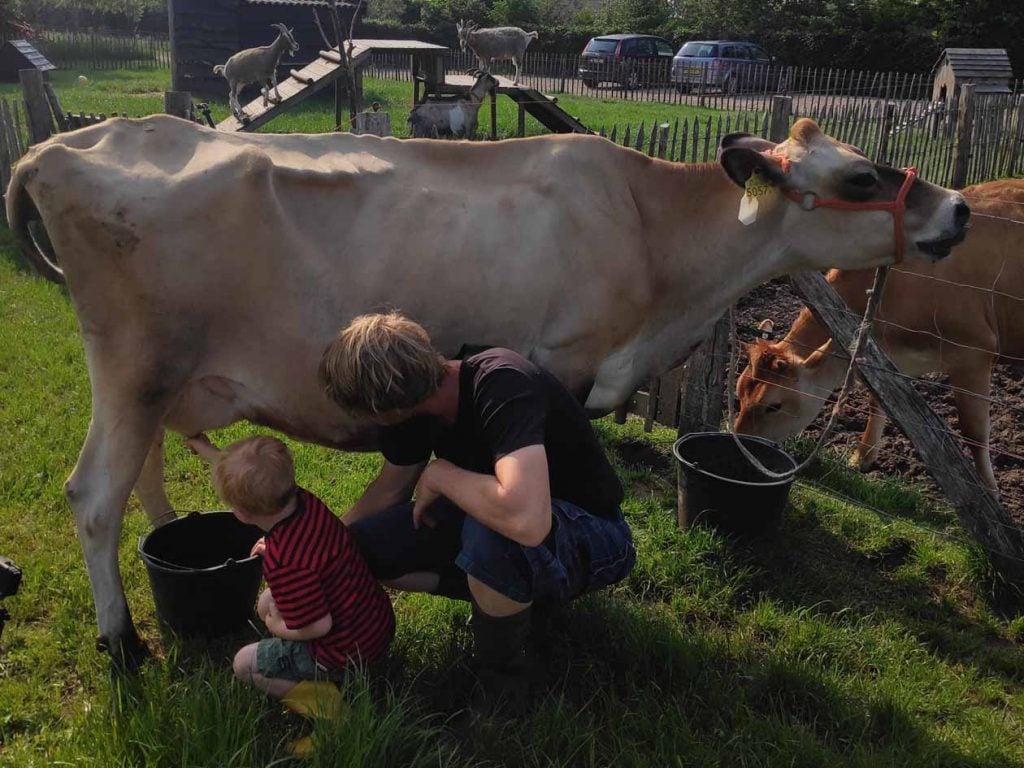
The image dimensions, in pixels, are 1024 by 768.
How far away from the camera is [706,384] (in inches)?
212

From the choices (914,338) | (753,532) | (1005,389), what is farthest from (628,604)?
(1005,389)

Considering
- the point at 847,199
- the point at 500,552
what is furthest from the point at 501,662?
the point at 847,199

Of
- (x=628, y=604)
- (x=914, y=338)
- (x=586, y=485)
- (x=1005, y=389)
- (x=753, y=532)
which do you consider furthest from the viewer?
(x=1005, y=389)

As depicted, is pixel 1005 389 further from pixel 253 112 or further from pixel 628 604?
pixel 253 112

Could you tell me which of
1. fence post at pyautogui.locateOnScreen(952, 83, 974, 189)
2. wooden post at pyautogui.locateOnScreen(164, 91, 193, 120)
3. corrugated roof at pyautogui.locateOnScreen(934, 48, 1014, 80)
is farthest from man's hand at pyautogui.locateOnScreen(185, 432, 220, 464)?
corrugated roof at pyautogui.locateOnScreen(934, 48, 1014, 80)

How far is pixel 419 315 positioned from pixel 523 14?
148 feet

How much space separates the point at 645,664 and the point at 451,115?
1051cm

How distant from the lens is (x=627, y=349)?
426cm

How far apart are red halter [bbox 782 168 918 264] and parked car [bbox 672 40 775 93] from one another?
2641 centimetres

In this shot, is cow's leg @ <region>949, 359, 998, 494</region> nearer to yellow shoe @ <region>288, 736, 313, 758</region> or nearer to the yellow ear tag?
the yellow ear tag

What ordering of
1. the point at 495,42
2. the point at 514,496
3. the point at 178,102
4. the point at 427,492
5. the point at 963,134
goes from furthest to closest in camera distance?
1. the point at 495,42
2. the point at 963,134
3. the point at 178,102
4. the point at 427,492
5. the point at 514,496

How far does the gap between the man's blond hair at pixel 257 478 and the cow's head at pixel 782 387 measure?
3.59 m

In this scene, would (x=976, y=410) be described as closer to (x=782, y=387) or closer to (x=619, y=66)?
(x=782, y=387)

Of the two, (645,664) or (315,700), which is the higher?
(315,700)
